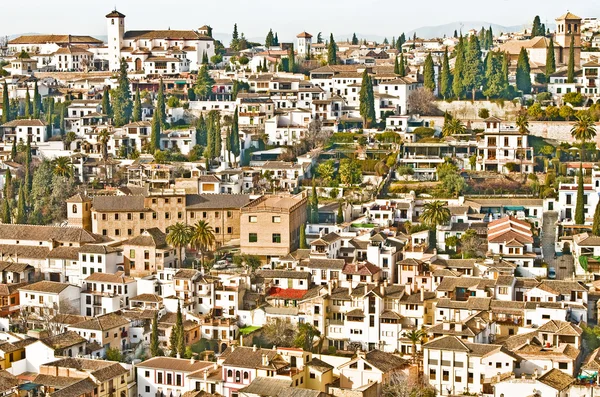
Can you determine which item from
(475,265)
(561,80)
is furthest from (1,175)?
(561,80)

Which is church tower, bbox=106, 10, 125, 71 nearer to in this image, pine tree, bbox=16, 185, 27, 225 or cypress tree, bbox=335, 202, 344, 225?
pine tree, bbox=16, 185, 27, 225

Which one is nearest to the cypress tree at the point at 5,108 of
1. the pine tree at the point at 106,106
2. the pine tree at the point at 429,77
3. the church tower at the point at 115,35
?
the pine tree at the point at 106,106

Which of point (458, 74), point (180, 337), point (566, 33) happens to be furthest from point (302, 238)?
point (566, 33)

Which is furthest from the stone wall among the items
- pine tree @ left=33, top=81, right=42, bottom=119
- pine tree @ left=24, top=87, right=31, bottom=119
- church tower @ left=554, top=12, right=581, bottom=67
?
pine tree @ left=24, top=87, right=31, bottom=119

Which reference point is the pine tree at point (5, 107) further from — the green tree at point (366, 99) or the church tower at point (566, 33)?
the church tower at point (566, 33)

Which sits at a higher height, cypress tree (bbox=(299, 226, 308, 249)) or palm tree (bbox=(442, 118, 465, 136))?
palm tree (bbox=(442, 118, 465, 136))

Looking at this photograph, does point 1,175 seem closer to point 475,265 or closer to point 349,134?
point 349,134

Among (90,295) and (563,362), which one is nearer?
(563,362)
